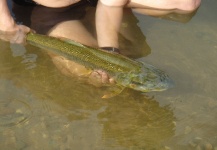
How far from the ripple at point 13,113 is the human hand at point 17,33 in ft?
2.41

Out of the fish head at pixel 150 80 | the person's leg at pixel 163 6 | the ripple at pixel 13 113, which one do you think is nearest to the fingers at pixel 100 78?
the fish head at pixel 150 80

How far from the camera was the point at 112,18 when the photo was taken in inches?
170

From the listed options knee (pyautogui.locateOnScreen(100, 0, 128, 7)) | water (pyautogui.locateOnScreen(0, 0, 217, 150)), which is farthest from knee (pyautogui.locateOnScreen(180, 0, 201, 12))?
knee (pyautogui.locateOnScreen(100, 0, 128, 7))

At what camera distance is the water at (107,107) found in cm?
316

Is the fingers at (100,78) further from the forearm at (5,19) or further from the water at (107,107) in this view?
the forearm at (5,19)

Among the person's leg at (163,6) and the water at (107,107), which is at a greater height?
the person's leg at (163,6)

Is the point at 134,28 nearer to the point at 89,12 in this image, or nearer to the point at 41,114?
the point at 89,12

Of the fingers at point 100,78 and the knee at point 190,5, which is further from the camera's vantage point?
the knee at point 190,5

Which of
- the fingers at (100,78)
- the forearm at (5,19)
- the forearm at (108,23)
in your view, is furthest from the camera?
the forearm at (108,23)

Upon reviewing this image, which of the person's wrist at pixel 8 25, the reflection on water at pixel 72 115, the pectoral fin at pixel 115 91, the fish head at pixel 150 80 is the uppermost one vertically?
the person's wrist at pixel 8 25

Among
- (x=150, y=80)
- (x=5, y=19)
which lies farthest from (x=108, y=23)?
(x=150, y=80)

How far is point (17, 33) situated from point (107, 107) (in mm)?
1237

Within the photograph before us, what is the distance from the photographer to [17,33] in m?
3.83

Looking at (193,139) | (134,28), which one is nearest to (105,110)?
(193,139)
